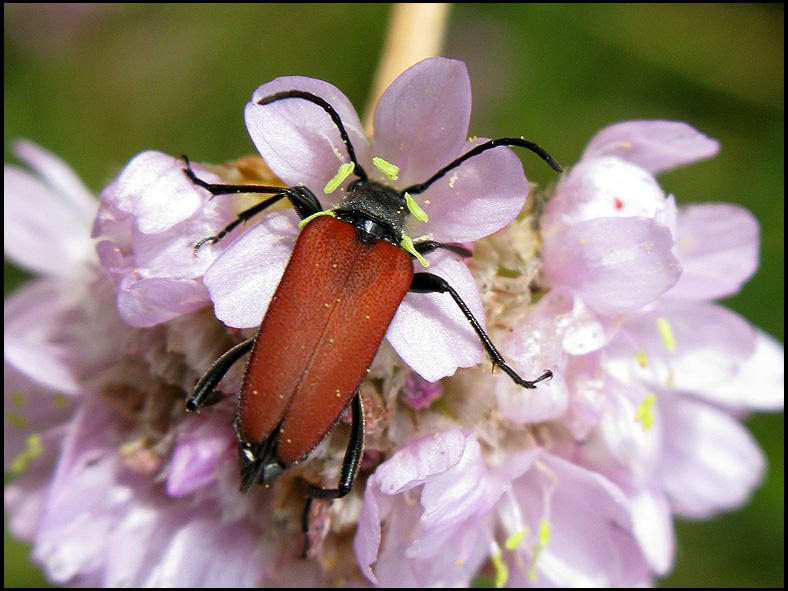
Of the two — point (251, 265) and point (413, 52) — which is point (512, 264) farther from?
point (413, 52)

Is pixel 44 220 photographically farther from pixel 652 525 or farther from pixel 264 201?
pixel 652 525

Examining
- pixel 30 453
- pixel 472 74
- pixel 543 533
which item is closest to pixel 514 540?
pixel 543 533

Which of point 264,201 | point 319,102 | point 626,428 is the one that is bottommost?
point 626,428

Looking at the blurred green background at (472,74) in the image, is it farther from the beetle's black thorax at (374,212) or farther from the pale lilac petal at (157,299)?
the pale lilac petal at (157,299)

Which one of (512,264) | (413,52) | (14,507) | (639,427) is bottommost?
(14,507)

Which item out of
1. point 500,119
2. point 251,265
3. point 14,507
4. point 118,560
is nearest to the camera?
point 251,265

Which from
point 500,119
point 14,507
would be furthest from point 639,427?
point 500,119
